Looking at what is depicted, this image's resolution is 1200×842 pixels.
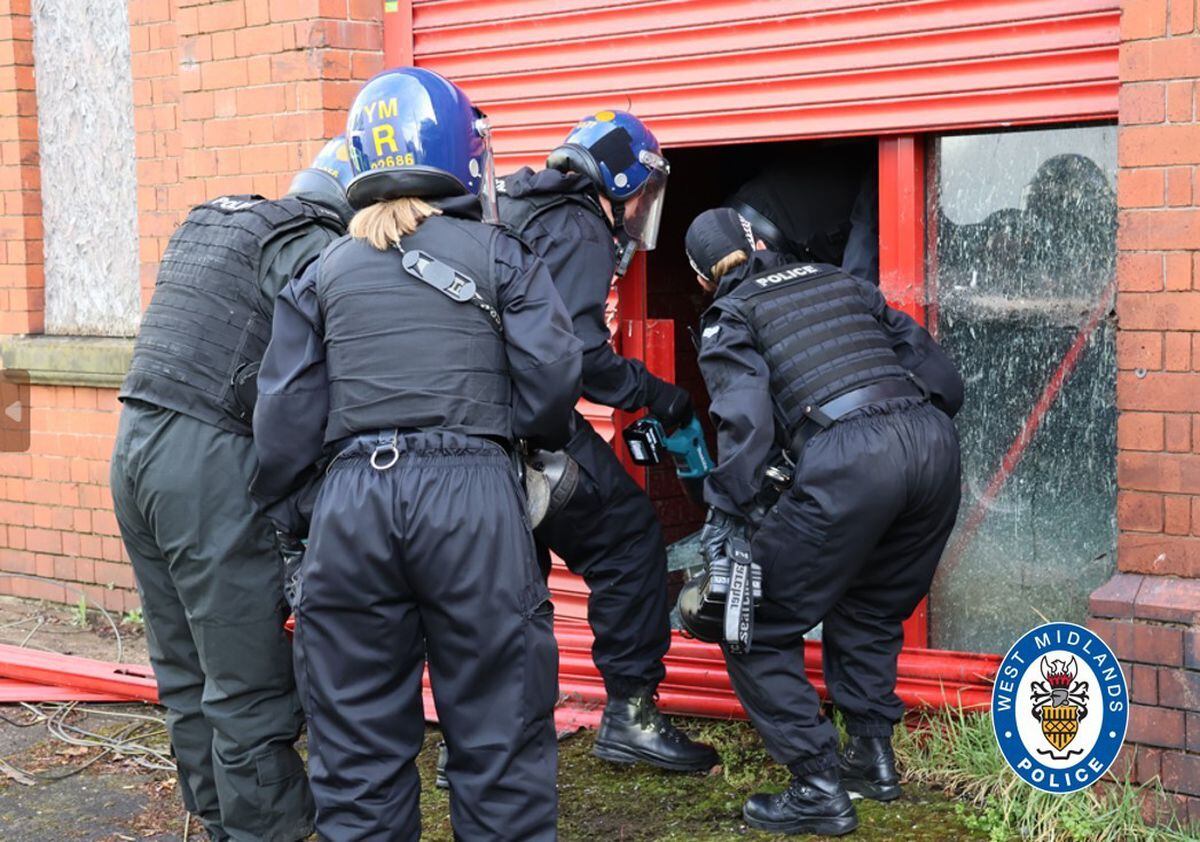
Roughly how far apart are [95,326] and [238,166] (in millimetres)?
1669

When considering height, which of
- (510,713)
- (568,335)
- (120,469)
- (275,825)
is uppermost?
(568,335)

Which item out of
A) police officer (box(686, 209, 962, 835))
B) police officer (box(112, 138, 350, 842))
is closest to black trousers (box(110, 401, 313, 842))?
police officer (box(112, 138, 350, 842))

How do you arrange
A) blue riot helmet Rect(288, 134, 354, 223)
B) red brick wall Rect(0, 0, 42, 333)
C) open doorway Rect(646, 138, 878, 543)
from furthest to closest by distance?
1. red brick wall Rect(0, 0, 42, 333)
2. open doorway Rect(646, 138, 878, 543)
3. blue riot helmet Rect(288, 134, 354, 223)

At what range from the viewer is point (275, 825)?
4352mm

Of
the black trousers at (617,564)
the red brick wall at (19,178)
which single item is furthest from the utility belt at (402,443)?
the red brick wall at (19,178)

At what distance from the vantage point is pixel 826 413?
4410 mm

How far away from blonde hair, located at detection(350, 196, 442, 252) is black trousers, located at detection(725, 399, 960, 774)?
1.38m

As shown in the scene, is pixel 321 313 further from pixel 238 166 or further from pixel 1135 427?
pixel 238 166

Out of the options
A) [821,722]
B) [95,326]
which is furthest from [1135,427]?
[95,326]

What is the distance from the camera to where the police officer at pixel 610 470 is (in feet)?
16.2

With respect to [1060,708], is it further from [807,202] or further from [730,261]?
[807,202]

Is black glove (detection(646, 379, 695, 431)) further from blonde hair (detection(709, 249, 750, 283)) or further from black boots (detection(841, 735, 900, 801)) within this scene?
black boots (detection(841, 735, 900, 801))

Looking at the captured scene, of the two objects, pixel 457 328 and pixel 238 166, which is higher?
pixel 238 166

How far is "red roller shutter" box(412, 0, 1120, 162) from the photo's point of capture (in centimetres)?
461
